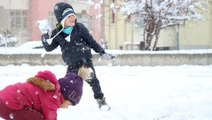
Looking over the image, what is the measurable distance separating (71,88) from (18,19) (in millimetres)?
30991

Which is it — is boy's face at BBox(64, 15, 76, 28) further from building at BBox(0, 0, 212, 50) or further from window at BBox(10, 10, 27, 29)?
window at BBox(10, 10, 27, 29)

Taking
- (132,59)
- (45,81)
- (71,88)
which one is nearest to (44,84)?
(45,81)

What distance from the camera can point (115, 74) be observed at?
36.3 feet

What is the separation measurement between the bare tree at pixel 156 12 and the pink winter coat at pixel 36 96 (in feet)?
43.6

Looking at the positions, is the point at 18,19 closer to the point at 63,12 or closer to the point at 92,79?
the point at 92,79

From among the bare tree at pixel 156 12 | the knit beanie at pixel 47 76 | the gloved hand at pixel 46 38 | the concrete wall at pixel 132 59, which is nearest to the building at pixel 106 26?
the bare tree at pixel 156 12

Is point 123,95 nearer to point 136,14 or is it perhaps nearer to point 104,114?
point 104,114

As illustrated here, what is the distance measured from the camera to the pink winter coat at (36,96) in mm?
3443

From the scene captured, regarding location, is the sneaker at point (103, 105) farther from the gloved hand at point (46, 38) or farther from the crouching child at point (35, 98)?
the crouching child at point (35, 98)

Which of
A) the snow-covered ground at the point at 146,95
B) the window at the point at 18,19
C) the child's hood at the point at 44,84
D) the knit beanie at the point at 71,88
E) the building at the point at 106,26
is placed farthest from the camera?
the window at the point at 18,19

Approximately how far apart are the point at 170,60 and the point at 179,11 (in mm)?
4544

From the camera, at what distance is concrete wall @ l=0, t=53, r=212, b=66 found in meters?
13.0

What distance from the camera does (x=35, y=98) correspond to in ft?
11.3

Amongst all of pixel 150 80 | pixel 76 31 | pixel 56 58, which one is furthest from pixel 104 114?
pixel 56 58
